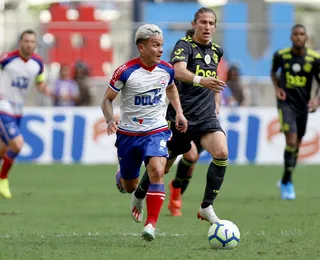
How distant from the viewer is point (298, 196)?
51.5 feet

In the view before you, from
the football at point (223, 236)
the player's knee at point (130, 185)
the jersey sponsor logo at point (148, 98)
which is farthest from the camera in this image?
the player's knee at point (130, 185)

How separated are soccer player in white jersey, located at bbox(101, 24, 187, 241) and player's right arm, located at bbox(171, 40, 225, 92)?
1.05ft

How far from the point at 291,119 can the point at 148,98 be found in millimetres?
5527

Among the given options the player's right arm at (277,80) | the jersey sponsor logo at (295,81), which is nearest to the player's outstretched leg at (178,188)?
the player's right arm at (277,80)

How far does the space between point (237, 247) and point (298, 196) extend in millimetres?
6531

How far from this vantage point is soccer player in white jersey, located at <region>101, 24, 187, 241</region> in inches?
386

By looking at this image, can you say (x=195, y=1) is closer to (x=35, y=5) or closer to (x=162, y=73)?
(x=35, y=5)

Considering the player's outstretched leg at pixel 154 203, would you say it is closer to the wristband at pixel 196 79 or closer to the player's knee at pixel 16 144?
the wristband at pixel 196 79

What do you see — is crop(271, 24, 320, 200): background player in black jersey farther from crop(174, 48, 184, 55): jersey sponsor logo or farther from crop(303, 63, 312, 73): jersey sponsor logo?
crop(174, 48, 184, 55): jersey sponsor logo

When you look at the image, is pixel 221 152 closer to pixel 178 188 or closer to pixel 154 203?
pixel 154 203

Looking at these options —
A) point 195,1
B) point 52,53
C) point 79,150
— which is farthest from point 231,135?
point 195,1

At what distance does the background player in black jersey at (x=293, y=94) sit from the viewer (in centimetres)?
1515

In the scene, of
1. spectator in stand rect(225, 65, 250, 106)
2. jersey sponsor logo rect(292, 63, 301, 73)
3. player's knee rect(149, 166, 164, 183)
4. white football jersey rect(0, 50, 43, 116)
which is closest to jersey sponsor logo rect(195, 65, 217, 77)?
player's knee rect(149, 166, 164, 183)

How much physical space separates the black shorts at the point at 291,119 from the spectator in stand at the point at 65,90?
872 cm
